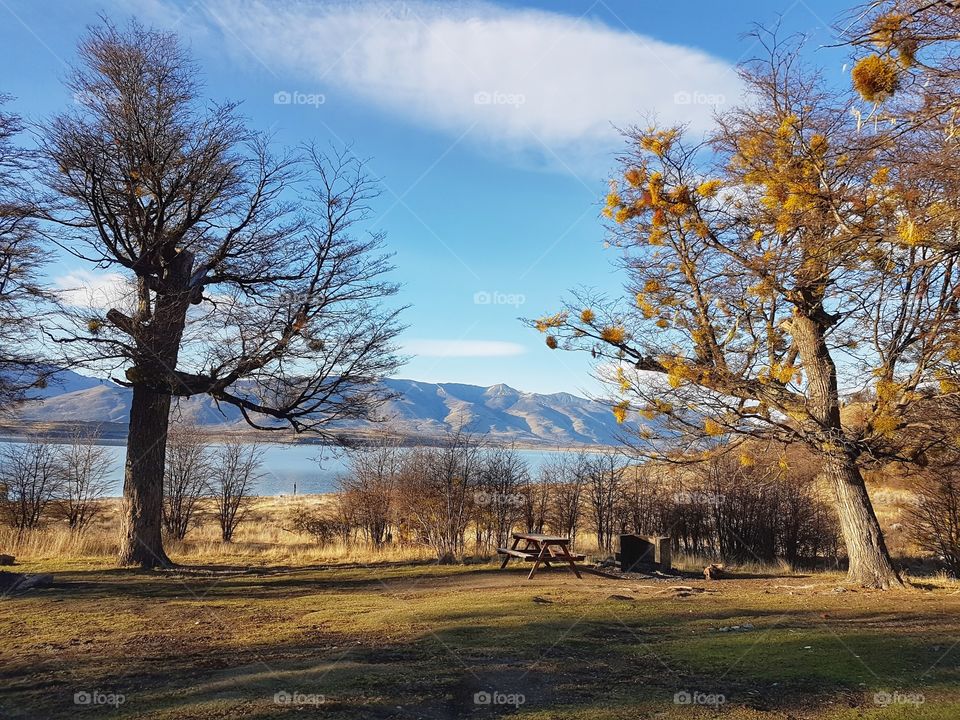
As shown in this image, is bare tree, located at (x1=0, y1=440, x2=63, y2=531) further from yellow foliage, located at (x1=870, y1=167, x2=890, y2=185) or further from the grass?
yellow foliage, located at (x1=870, y1=167, x2=890, y2=185)

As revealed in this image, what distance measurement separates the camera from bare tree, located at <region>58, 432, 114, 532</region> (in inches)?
840

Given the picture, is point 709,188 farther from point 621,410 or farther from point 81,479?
point 81,479

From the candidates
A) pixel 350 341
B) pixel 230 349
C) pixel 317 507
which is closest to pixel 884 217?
pixel 350 341

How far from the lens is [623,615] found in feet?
28.5

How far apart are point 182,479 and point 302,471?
83.6 m

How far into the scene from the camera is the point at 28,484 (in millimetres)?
20609

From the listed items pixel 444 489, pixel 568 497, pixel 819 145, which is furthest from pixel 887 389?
pixel 444 489

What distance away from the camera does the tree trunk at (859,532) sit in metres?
11.5

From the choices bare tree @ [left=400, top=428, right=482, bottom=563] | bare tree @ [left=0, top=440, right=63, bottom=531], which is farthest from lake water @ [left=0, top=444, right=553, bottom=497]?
bare tree @ [left=400, top=428, right=482, bottom=563]

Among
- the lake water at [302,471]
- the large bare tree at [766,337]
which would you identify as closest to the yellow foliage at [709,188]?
the large bare tree at [766,337]

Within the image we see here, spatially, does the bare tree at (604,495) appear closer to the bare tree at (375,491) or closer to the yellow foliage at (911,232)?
the bare tree at (375,491)

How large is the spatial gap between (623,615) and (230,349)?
877 centimetres

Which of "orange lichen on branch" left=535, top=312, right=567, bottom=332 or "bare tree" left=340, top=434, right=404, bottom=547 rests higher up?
"orange lichen on branch" left=535, top=312, right=567, bottom=332

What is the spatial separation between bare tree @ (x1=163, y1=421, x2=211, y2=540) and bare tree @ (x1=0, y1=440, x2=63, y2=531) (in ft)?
10.9
